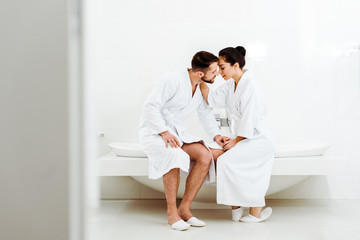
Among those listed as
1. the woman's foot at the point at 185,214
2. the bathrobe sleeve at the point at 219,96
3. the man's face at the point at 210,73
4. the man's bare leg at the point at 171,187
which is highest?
the man's face at the point at 210,73

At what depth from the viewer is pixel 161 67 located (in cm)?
325

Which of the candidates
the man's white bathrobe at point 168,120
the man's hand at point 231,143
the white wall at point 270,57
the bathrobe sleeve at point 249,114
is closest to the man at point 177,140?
the man's white bathrobe at point 168,120

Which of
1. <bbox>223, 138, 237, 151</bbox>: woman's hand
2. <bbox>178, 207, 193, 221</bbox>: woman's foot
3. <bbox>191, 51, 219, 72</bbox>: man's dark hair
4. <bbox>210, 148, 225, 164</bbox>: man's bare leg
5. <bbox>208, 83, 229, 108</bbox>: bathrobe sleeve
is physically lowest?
<bbox>178, 207, 193, 221</bbox>: woman's foot

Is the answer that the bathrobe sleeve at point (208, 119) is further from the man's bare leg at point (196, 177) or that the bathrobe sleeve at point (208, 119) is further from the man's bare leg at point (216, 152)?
the man's bare leg at point (196, 177)

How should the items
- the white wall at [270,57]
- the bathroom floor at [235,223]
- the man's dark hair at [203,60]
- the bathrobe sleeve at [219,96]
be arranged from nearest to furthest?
the bathroom floor at [235,223], the man's dark hair at [203,60], the bathrobe sleeve at [219,96], the white wall at [270,57]

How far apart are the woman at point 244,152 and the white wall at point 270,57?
75cm

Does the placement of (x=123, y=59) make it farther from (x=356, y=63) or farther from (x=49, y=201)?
(x=49, y=201)

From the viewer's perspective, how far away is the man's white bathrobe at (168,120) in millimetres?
2375

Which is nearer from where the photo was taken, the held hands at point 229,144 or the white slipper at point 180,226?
the white slipper at point 180,226

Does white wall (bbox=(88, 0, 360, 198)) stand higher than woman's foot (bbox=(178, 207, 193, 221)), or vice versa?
white wall (bbox=(88, 0, 360, 198))

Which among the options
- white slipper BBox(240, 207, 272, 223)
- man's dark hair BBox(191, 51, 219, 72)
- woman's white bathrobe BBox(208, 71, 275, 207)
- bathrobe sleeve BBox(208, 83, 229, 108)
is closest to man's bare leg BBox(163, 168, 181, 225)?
woman's white bathrobe BBox(208, 71, 275, 207)

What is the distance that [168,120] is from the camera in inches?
101

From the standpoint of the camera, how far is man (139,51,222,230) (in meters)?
2.37

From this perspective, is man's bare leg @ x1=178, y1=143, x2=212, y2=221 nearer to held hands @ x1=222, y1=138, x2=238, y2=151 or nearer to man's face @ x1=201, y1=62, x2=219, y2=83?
held hands @ x1=222, y1=138, x2=238, y2=151
